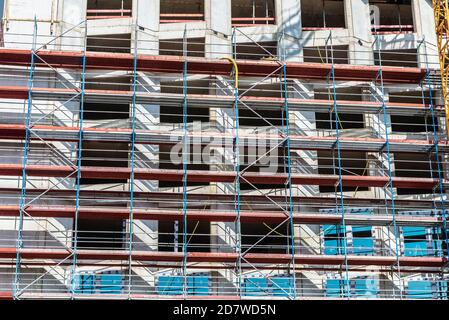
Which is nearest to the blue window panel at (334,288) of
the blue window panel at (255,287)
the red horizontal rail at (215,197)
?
the blue window panel at (255,287)

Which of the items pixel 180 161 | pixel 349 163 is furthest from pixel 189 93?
pixel 349 163

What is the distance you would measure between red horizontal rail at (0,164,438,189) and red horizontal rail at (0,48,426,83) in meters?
5.09

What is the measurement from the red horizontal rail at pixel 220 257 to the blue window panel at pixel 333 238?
7.34 feet

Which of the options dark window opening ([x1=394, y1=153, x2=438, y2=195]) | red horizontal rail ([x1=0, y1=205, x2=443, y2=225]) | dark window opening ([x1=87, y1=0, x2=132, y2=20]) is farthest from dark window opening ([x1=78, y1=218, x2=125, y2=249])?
dark window opening ([x1=394, y1=153, x2=438, y2=195])

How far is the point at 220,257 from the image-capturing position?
Result: 1328 inches

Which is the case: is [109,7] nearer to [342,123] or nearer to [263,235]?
[342,123]

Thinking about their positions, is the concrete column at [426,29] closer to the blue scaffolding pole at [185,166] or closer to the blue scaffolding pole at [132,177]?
the blue scaffolding pole at [185,166]

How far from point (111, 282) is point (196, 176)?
229 inches

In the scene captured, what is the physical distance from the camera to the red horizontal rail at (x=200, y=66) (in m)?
36.2

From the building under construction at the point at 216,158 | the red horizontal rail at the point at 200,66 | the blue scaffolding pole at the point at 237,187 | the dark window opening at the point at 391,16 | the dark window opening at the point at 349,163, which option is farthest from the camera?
the dark window opening at the point at 391,16

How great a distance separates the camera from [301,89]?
38688mm

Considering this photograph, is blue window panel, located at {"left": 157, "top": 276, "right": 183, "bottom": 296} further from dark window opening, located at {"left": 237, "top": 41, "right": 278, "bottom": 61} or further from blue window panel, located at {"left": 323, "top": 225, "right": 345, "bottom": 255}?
dark window opening, located at {"left": 237, "top": 41, "right": 278, "bottom": 61}

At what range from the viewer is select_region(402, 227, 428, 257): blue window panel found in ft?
124
